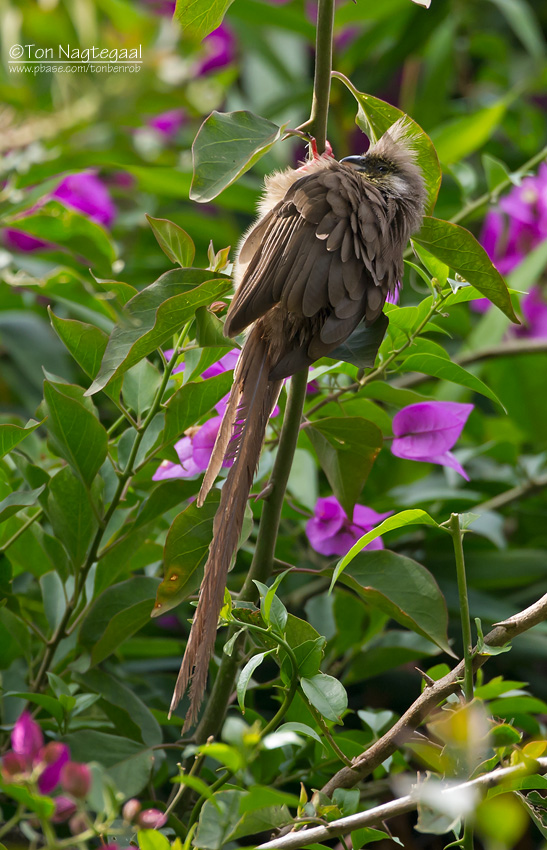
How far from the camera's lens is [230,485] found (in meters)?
0.52

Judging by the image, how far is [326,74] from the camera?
52 centimetres

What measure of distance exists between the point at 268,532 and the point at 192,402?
11 cm

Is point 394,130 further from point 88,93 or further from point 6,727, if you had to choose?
point 6,727

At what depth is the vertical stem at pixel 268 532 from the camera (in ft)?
1.73

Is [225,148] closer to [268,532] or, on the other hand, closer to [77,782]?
[268,532]

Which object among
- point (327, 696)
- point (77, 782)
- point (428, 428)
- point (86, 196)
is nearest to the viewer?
point (77, 782)

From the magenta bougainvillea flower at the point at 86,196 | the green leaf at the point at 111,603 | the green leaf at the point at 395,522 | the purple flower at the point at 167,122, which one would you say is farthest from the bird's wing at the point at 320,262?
the purple flower at the point at 167,122

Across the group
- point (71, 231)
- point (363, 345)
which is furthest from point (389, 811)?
point (71, 231)

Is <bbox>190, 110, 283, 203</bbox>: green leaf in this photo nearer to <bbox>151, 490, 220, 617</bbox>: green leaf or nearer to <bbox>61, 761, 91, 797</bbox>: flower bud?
<bbox>151, 490, 220, 617</bbox>: green leaf

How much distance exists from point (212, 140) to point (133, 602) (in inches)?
13.4

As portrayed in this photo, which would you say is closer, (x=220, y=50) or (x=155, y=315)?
(x=155, y=315)

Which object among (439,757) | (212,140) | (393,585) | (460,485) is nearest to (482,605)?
(460,485)

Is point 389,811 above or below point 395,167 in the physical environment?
below

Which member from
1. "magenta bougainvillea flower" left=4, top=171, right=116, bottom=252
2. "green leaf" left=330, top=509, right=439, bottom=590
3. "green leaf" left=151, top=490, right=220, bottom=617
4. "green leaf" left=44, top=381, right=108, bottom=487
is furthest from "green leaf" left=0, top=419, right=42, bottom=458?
"magenta bougainvillea flower" left=4, top=171, right=116, bottom=252
